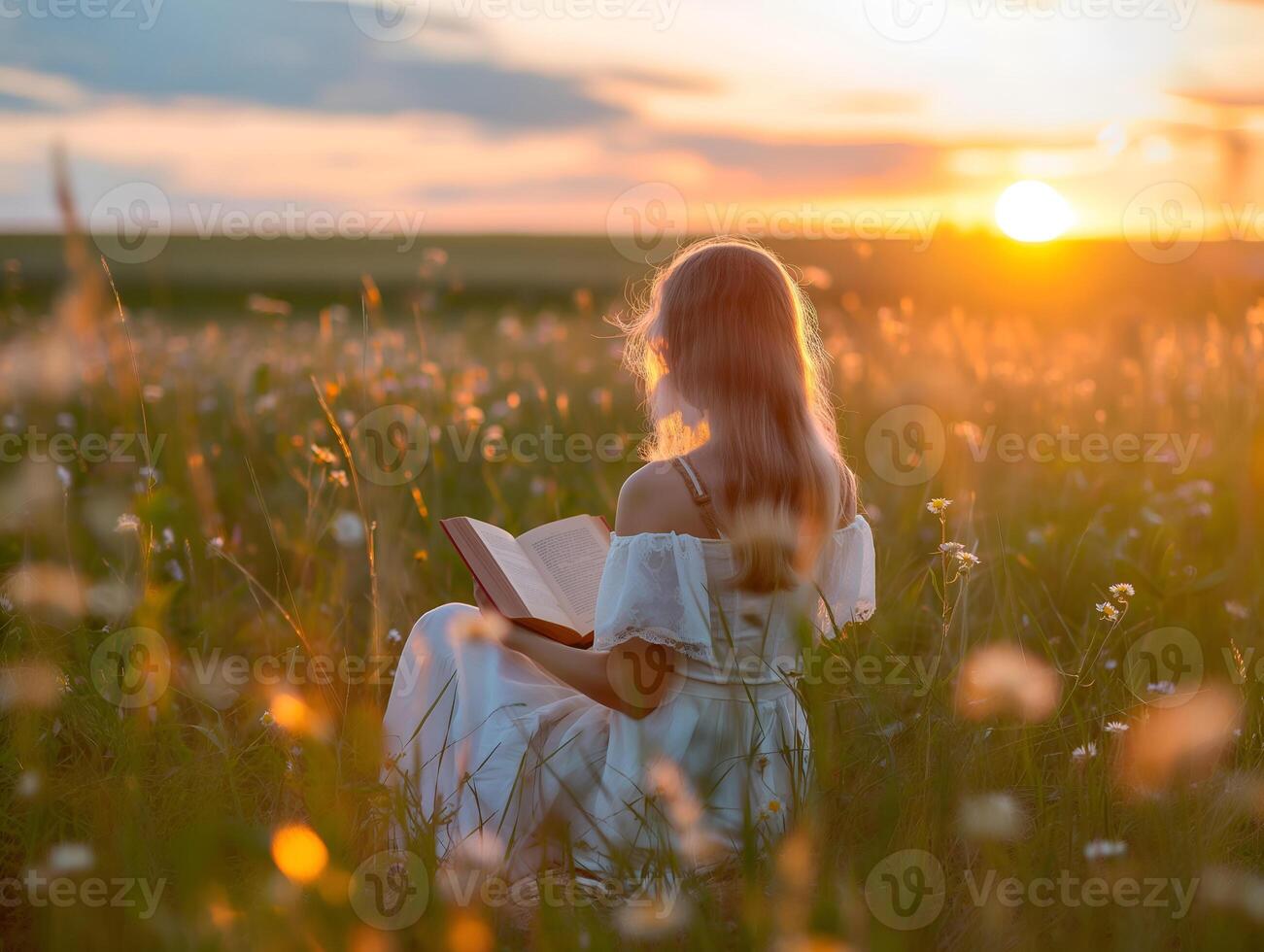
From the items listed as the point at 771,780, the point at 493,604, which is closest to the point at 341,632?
the point at 493,604

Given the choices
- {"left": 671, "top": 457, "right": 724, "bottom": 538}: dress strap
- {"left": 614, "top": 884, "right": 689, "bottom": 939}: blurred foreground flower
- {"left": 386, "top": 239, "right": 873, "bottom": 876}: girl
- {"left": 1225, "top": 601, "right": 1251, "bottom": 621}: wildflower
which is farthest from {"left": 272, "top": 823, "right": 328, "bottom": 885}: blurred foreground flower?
{"left": 1225, "top": 601, "right": 1251, "bottom": 621}: wildflower

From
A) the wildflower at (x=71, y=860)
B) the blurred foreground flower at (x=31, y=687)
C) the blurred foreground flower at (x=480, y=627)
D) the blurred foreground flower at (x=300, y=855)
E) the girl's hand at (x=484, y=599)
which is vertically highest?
the girl's hand at (x=484, y=599)

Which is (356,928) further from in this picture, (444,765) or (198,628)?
(198,628)

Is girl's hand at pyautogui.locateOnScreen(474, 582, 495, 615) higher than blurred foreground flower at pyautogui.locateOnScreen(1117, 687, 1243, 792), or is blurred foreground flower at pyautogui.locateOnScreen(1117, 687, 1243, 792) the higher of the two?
girl's hand at pyautogui.locateOnScreen(474, 582, 495, 615)

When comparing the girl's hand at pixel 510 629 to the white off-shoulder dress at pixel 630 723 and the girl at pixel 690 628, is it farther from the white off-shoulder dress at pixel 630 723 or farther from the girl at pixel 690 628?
the white off-shoulder dress at pixel 630 723

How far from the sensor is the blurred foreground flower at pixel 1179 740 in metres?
2.17

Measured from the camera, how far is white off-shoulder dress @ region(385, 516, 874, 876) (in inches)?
79.4

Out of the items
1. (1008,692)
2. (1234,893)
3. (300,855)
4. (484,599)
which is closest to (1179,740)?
(1008,692)

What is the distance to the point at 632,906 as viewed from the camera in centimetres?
165

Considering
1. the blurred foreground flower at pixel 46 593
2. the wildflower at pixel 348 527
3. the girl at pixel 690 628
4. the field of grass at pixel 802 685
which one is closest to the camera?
the field of grass at pixel 802 685

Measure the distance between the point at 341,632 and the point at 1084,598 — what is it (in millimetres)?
2357

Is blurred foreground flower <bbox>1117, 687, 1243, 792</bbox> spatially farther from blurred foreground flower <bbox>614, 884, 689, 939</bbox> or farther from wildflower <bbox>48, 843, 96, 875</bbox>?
wildflower <bbox>48, 843, 96, 875</bbox>

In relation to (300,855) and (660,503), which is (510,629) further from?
(300,855)

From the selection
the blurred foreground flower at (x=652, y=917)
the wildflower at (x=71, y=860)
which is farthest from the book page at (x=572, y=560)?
the wildflower at (x=71, y=860)
